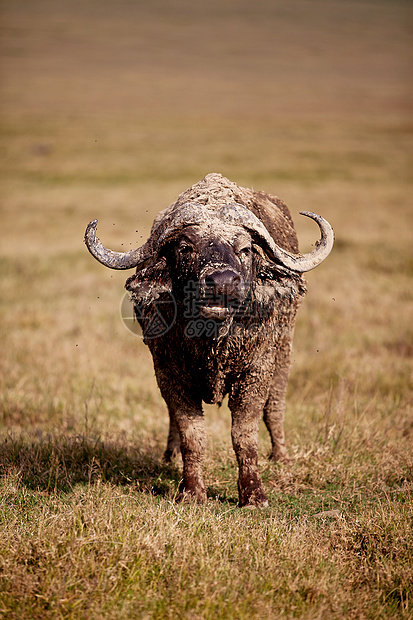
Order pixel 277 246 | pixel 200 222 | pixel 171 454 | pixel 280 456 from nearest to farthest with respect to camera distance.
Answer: pixel 200 222 → pixel 277 246 → pixel 280 456 → pixel 171 454

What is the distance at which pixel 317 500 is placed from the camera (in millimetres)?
4680

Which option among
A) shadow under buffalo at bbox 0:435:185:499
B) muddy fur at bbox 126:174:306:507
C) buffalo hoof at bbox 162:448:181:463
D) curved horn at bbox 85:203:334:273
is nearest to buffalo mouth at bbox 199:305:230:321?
muddy fur at bbox 126:174:306:507

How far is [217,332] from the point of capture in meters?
4.16

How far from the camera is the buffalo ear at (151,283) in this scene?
422 centimetres

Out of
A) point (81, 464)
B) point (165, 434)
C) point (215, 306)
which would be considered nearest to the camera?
point (215, 306)

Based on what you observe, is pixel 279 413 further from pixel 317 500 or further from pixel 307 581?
pixel 307 581

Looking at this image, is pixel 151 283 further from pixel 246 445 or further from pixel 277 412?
pixel 277 412

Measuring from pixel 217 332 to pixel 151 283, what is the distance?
1.84ft

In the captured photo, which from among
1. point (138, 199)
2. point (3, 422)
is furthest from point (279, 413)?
point (138, 199)

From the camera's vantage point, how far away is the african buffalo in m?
4.06

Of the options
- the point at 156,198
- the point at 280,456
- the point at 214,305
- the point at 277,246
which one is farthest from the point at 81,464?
the point at 156,198

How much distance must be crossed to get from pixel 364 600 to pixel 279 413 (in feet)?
7.79

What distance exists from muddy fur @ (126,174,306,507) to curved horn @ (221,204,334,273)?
0.05 metres

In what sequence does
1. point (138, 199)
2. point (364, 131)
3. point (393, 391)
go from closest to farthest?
point (393, 391) → point (138, 199) → point (364, 131)
